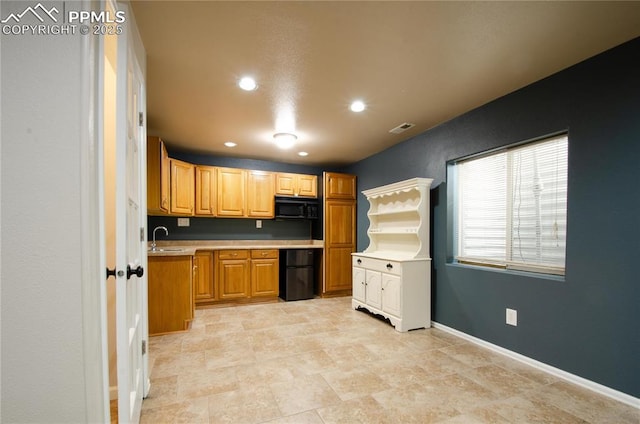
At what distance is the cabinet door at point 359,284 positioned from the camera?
13.2 feet

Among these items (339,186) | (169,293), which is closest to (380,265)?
(339,186)

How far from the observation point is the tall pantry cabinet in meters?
4.97

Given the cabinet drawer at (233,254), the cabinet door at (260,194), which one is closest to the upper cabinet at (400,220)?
the cabinet door at (260,194)

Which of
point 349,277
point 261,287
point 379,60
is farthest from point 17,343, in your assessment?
point 349,277

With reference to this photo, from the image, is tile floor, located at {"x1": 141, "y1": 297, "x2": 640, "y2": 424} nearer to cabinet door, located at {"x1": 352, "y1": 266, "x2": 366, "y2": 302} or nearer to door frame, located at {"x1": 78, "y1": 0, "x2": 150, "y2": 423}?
cabinet door, located at {"x1": 352, "y1": 266, "x2": 366, "y2": 302}

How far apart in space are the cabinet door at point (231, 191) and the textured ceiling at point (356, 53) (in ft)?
4.71

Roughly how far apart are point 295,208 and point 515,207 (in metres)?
3.34

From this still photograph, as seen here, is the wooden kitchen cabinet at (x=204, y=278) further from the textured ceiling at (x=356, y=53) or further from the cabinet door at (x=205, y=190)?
the textured ceiling at (x=356, y=53)

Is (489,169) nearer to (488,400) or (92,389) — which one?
(488,400)

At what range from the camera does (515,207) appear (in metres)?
2.79

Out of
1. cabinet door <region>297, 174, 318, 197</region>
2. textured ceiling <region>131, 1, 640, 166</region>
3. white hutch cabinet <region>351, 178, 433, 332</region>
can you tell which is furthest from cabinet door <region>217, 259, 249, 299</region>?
textured ceiling <region>131, 1, 640, 166</region>

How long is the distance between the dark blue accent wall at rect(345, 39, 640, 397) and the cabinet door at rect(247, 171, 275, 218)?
3265 millimetres

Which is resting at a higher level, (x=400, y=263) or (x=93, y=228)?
(x=93, y=228)

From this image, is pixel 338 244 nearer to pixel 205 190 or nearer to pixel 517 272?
pixel 205 190
